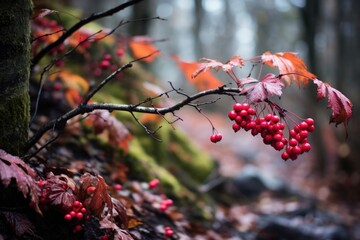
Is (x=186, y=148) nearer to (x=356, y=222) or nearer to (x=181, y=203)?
(x=181, y=203)

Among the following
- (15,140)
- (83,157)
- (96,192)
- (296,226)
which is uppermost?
(296,226)

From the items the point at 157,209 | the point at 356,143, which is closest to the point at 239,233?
the point at 157,209

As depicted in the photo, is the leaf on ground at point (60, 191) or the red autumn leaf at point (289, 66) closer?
the leaf on ground at point (60, 191)

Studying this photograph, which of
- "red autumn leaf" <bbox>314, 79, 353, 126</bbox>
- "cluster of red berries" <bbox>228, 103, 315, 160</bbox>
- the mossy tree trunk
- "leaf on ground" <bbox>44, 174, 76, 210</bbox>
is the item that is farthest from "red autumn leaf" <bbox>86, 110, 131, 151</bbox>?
"red autumn leaf" <bbox>314, 79, 353, 126</bbox>

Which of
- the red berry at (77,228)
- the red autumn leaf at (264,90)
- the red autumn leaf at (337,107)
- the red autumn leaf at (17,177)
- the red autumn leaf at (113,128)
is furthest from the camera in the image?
the red autumn leaf at (113,128)

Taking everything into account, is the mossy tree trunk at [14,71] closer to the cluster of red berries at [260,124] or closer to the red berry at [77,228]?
the red berry at [77,228]

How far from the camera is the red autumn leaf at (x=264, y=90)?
190cm

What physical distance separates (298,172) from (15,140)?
9506mm

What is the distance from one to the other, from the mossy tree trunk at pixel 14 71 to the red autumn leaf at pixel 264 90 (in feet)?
4.71

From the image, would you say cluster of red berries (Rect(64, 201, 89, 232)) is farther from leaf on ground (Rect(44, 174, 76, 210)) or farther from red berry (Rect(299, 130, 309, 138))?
red berry (Rect(299, 130, 309, 138))

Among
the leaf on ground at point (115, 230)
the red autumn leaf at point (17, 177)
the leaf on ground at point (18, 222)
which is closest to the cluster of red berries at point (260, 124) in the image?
the leaf on ground at point (115, 230)

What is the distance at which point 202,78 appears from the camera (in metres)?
3.82

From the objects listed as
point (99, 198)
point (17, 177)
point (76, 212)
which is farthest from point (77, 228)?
point (17, 177)

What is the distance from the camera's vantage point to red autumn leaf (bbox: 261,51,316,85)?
2242 mm
